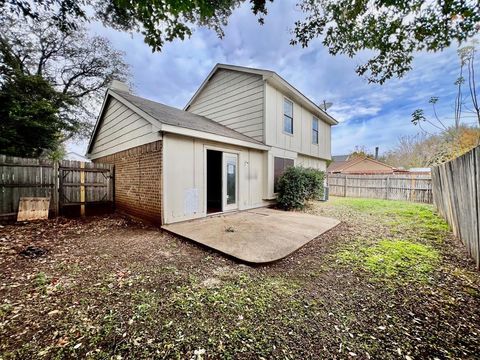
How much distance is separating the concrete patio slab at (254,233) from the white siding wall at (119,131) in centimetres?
271

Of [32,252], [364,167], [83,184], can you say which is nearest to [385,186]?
[83,184]

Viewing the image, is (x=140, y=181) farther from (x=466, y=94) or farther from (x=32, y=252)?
(x=466, y=94)

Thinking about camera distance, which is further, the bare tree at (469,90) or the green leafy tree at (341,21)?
the bare tree at (469,90)

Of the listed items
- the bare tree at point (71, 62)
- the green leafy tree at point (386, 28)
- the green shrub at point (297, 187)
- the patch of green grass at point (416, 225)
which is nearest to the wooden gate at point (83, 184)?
the green shrub at point (297, 187)

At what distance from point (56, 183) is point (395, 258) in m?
9.26

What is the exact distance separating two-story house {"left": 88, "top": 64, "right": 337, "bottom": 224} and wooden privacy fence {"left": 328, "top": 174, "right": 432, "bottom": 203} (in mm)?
4104

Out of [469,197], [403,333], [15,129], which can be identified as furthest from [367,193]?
[15,129]

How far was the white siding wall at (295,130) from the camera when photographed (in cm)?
821

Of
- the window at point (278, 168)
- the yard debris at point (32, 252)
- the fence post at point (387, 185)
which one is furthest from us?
the fence post at point (387, 185)

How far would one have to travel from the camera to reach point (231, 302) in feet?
7.48

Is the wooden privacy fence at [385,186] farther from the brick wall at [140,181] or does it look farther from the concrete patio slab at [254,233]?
the brick wall at [140,181]

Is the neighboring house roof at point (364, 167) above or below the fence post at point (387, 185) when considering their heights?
above

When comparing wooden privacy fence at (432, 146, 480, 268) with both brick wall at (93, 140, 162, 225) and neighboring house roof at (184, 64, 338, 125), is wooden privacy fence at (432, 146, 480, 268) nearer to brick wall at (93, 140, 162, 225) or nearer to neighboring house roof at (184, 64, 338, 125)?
neighboring house roof at (184, 64, 338, 125)

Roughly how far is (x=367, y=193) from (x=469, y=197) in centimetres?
1127
